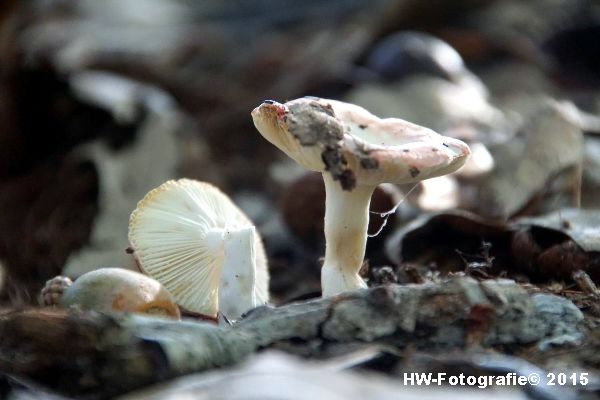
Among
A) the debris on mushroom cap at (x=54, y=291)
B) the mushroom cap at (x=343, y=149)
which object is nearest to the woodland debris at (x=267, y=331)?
the mushroom cap at (x=343, y=149)

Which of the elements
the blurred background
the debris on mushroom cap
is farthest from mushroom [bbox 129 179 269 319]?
the blurred background

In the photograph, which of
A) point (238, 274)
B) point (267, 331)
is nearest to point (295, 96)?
point (238, 274)

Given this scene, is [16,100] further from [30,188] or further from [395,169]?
[395,169]

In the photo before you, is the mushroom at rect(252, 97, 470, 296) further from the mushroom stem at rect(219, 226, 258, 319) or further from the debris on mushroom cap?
the debris on mushroom cap

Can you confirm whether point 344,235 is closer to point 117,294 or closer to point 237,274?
point 237,274

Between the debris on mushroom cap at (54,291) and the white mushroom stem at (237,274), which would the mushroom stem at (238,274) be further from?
the debris on mushroom cap at (54,291)
